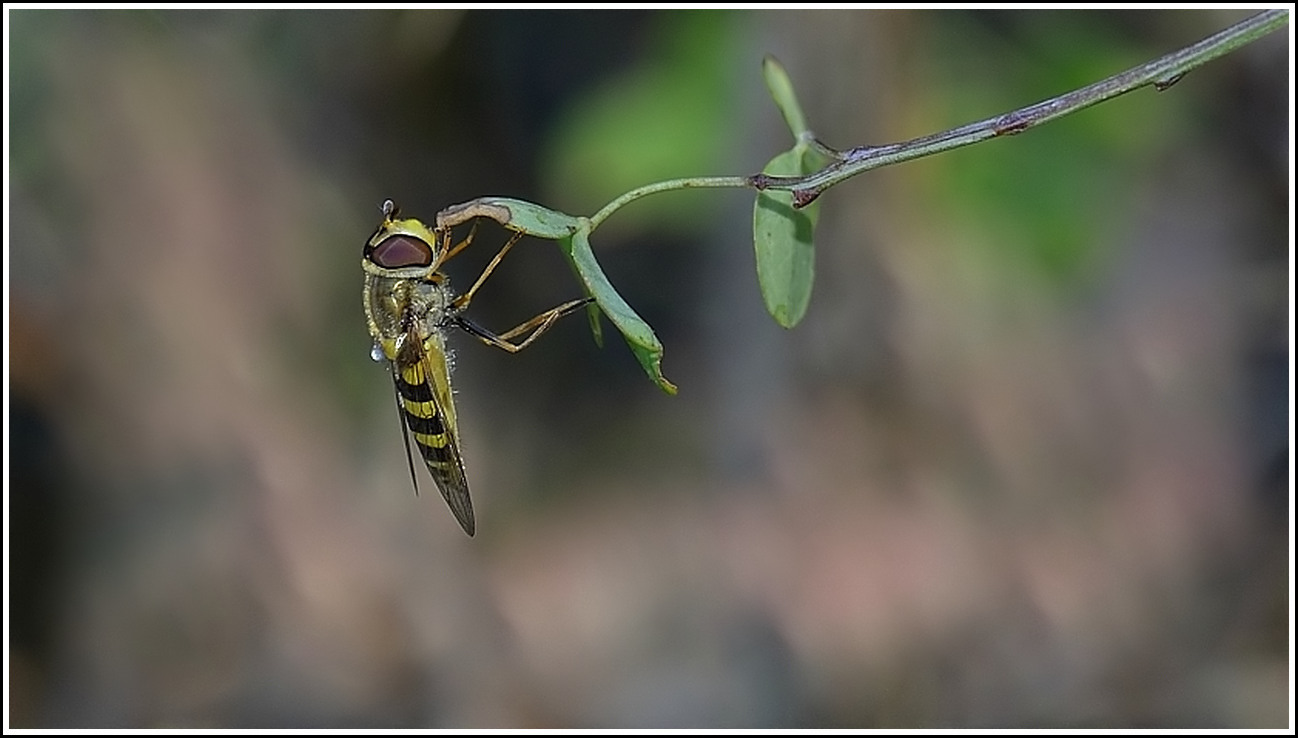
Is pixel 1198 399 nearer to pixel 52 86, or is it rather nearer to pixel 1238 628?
pixel 1238 628

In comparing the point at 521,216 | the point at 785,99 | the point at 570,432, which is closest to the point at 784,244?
the point at 785,99

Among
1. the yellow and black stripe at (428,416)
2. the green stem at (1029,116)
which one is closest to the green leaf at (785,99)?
the green stem at (1029,116)

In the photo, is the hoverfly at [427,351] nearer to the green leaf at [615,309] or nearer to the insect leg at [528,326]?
the insect leg at [528,326]

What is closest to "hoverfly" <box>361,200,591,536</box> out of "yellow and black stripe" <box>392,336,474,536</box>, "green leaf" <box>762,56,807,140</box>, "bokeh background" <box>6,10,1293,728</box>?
"yellow and black stripe" <box>392,336,474,536</box>

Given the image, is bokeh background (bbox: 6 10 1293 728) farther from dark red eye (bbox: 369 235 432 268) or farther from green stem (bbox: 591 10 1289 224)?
green stem (bbox: 591 10 1289 224)

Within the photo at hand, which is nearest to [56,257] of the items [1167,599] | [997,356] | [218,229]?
[218,229]
